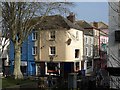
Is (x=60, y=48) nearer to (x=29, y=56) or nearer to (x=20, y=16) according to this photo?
(x=29, y=56)

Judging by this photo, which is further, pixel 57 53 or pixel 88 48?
pixel 88 48

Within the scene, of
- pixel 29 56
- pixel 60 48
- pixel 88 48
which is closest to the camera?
pixel 60 48

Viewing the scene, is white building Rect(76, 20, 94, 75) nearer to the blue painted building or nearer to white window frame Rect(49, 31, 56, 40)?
white window frame Rect(49, 31, 56, 40)

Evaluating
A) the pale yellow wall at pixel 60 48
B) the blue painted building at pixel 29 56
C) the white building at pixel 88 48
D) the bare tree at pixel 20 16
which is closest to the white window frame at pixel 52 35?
the pale yellow wall at pixel 60 48

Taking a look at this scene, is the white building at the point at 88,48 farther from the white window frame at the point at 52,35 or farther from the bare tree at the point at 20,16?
the bare tree at the point at 20,16

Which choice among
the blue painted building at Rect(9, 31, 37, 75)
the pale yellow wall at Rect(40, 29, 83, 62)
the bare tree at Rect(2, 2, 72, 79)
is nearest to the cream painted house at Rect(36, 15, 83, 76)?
the pale yellow wall at Rect(40, 29, 83, 62)

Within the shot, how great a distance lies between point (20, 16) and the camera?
27.9m

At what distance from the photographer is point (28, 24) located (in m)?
28.7

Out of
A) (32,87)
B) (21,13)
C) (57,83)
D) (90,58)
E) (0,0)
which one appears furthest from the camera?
(90,58)

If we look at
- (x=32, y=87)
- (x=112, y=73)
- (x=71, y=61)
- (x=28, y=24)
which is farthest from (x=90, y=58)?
(x=112, y=73)

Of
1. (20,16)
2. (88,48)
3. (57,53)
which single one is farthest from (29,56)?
(20,16)

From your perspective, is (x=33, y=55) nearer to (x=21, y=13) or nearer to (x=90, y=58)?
(x=90, y=58)

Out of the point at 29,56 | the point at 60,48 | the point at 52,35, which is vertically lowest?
the point at 29,56

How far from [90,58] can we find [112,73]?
166ft
